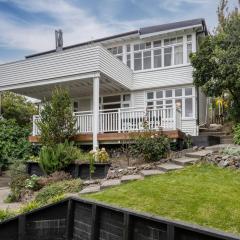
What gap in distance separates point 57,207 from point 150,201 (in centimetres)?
202

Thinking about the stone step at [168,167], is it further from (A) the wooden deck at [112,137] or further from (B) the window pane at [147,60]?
(B) the window pane at [147,60]

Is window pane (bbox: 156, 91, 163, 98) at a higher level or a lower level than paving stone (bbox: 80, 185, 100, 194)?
higher

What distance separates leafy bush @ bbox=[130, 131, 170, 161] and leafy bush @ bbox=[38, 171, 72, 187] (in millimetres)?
2652

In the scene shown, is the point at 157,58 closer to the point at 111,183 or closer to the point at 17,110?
the point at 111,183

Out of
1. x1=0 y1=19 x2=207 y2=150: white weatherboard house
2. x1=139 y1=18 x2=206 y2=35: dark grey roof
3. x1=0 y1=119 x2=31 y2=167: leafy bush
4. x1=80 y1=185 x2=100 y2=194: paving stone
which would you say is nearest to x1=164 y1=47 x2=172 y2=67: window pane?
x1=0 y1=19 x2=207 y2=150: white weatherboard house

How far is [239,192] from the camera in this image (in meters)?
7.59

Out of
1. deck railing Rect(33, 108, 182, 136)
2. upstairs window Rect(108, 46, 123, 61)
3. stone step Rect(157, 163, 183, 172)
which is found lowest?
stone step Rect(157, 163, 183, 172)

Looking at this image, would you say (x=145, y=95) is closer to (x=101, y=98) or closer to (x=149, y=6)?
(x=101, y=98)

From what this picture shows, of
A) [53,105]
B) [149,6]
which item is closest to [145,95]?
[53,105]

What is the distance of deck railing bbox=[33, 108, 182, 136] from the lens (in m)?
14.3

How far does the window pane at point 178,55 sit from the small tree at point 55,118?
22.1 ft

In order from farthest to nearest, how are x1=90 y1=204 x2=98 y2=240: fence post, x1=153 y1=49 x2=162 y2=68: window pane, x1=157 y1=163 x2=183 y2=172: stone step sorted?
x1=153 y1=49 x2=162 y2=68: window pane < x1=157 y1=163 x2=183 y2=172: stone step < x1=90 y1=204 x2=98 y2=240: fence post

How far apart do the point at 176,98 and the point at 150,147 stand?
6.29 m

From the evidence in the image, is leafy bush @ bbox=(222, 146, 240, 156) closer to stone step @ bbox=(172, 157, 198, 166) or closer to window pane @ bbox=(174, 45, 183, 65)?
stone step @ bbox=(172, 157, 198, 166)
